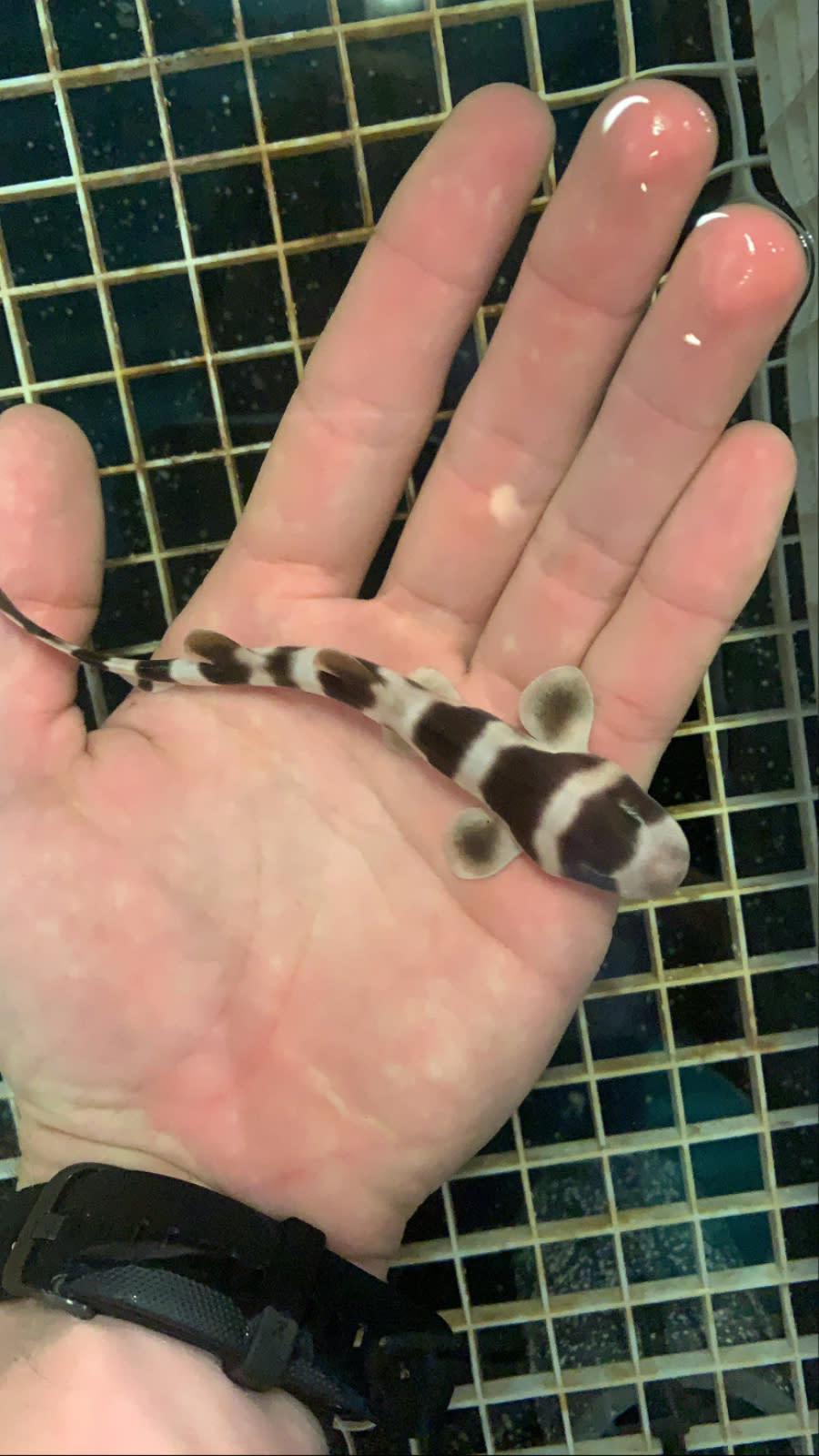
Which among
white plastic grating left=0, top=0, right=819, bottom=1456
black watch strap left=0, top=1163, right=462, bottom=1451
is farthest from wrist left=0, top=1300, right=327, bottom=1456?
white plastic grating left=0, top=0, right=819, bottom=1456

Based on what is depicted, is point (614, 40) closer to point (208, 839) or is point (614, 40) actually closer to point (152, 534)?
point (152, 534)

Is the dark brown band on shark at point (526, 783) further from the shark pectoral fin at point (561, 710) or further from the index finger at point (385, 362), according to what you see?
the index finger at point (385, 362)

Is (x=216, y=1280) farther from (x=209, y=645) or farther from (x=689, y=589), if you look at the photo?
(x=689, y=589)

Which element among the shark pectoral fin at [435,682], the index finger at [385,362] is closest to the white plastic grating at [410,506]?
the index finger at [385,362]

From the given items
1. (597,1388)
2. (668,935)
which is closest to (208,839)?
(668,935)

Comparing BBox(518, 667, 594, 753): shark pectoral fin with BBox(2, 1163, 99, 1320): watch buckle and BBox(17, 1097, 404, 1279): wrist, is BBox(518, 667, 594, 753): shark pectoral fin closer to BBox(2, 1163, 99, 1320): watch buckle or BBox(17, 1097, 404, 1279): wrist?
BBox(17, 1097, 404, 1279): wrist

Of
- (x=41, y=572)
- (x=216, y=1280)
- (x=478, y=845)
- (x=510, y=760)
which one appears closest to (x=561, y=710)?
(x=510, y=760)
